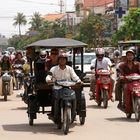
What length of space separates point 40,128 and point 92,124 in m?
1.19

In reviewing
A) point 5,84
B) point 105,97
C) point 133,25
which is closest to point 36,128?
point 105,97

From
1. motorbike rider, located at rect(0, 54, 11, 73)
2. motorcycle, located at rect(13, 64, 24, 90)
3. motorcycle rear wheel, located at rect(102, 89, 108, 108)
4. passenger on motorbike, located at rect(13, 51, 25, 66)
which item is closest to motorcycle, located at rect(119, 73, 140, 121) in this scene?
motorcycle rear wheel, located at rect(102, 89, 108, 108)

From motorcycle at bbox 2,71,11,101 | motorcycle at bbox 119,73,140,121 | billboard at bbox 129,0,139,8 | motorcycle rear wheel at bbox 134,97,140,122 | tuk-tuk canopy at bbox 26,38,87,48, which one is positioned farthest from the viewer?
billboard at bbox 129,0,139,8

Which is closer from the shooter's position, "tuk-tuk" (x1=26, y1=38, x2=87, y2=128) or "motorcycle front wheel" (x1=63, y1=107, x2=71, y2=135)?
"motorcycle front wheel" (x1=63, y1=107, x2=71, y2=135)

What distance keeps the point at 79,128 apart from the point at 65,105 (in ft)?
3.45

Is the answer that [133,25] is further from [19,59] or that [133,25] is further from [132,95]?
[132,95]

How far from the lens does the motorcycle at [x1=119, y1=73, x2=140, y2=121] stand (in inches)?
488

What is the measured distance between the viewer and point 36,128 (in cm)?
1172

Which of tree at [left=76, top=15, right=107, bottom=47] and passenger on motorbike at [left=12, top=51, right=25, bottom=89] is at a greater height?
tree at [left=76, top=15, right=107, bottom=47]

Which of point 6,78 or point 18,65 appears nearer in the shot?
point 6,78

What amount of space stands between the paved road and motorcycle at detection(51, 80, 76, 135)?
24cm

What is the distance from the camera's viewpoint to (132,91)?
1259 centimetres

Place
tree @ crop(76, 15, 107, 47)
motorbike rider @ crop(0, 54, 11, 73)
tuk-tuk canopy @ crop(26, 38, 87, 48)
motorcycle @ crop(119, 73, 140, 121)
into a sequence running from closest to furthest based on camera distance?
1. tuk-tuk canopy @ crop(26, 38, 87, 48)
2. motorcycle @ crop(119, 73, 140, 121)
3. motorbike rider @ crop(0, 54, 11, 73)
4. tree @ crop(76, 15, 107, 47)

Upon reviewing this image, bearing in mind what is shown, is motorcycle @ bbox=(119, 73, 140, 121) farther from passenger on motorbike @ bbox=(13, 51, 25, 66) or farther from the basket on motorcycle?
passenger on motorbike @ bbox=(13, 51, 25, 66)
